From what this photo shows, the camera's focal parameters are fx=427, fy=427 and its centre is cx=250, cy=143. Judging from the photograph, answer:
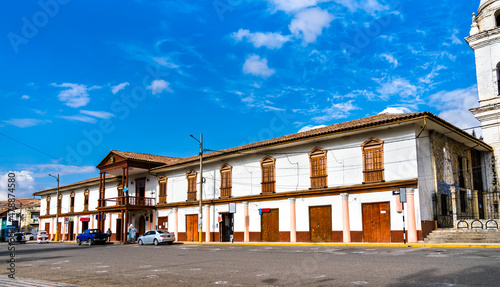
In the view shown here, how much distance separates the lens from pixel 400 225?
79.9 ft

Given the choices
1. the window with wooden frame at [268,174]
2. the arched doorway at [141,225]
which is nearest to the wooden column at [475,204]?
the window with wooden frame at [268,174]

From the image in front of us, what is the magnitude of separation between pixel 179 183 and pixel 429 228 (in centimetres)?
2379

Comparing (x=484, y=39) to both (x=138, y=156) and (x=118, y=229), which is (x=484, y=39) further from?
(x=118, y=229)

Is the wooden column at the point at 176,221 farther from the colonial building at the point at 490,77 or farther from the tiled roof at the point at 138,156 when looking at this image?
the colonial building at the point at 490,77

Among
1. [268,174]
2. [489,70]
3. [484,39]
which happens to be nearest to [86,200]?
[268,174]

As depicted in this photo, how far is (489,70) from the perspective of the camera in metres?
36.3

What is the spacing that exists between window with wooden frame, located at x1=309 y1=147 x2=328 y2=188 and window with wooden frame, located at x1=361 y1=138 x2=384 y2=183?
9.65 feet

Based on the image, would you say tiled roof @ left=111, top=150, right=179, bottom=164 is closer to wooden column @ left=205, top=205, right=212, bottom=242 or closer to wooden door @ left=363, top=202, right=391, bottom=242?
wooden column @ left=205, top=205, right=212, bottom=242

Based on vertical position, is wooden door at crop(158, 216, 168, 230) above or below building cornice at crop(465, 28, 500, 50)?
below

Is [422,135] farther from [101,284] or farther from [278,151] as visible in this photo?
[101,284]

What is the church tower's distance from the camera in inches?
1396

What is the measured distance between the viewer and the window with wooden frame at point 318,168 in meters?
28.8

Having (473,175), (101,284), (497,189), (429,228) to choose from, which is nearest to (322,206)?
(429,228)

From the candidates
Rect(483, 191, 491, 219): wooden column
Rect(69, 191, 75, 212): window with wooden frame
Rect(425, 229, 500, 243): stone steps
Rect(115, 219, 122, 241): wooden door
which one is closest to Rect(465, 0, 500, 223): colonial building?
Rect(483, 191, 491, 219): wooden column
